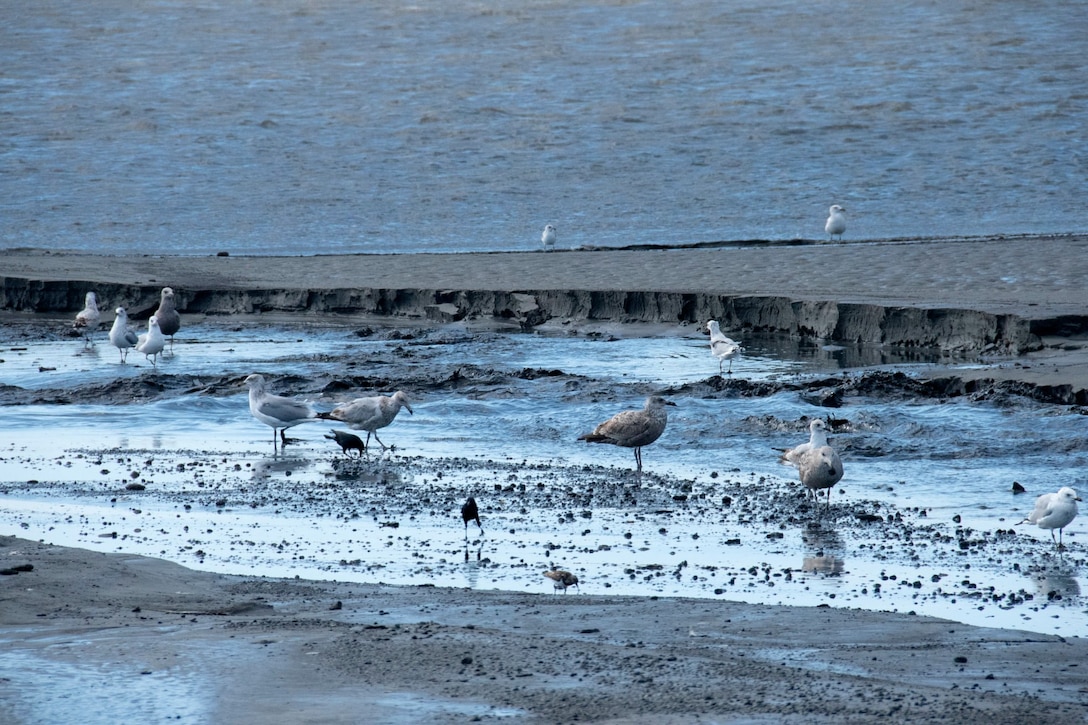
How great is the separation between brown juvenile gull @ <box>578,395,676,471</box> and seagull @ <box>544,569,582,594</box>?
3.58 m

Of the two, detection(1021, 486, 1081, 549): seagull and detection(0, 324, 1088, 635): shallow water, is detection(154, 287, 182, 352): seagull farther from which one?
detection(1021, 486, 1081, 549): seagull

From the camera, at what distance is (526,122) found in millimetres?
39500

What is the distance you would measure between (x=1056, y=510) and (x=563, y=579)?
9.60 feet

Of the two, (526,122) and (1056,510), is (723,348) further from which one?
(526,122)

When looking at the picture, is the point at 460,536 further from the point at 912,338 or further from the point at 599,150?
the point at 599,150

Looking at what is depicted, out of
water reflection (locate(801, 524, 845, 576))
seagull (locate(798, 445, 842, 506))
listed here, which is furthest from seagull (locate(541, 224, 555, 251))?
water reflection (locate(801, 524, 845, 576))

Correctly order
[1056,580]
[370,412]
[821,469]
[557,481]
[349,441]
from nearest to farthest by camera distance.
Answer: [1056,580] < [821,469] < [557,481] < [349,441] < [370,412]

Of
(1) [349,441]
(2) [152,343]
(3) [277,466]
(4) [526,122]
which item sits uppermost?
(4) [526,122]

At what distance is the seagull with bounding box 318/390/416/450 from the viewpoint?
40.9 feet

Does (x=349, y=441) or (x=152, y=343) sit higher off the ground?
(x=152, y=343)

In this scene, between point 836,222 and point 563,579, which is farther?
point 836,222

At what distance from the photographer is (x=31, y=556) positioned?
26.8 feet

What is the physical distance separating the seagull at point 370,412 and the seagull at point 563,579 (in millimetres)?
4664

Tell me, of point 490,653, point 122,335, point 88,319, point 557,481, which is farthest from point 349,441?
point 88,319
